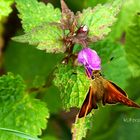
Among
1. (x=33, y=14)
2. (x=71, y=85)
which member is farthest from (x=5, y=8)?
(x=71, y=85)

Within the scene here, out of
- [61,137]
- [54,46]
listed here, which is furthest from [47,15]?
[61,137]

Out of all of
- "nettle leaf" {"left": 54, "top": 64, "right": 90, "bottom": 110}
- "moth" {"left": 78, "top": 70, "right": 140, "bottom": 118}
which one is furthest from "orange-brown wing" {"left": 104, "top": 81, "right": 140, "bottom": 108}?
"nettle leaf" {"left": 54, "top": 64, "right": 90, "bottom": 110}

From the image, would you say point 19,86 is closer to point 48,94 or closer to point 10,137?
point 10,137

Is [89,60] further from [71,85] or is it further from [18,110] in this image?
[18,110]

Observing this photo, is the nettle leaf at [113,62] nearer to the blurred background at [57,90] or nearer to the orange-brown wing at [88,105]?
the blurred background at [57,90]

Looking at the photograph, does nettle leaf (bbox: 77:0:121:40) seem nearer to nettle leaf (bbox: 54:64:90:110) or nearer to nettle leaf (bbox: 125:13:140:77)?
nettle leaf (bbox: 54:64:90:110)
